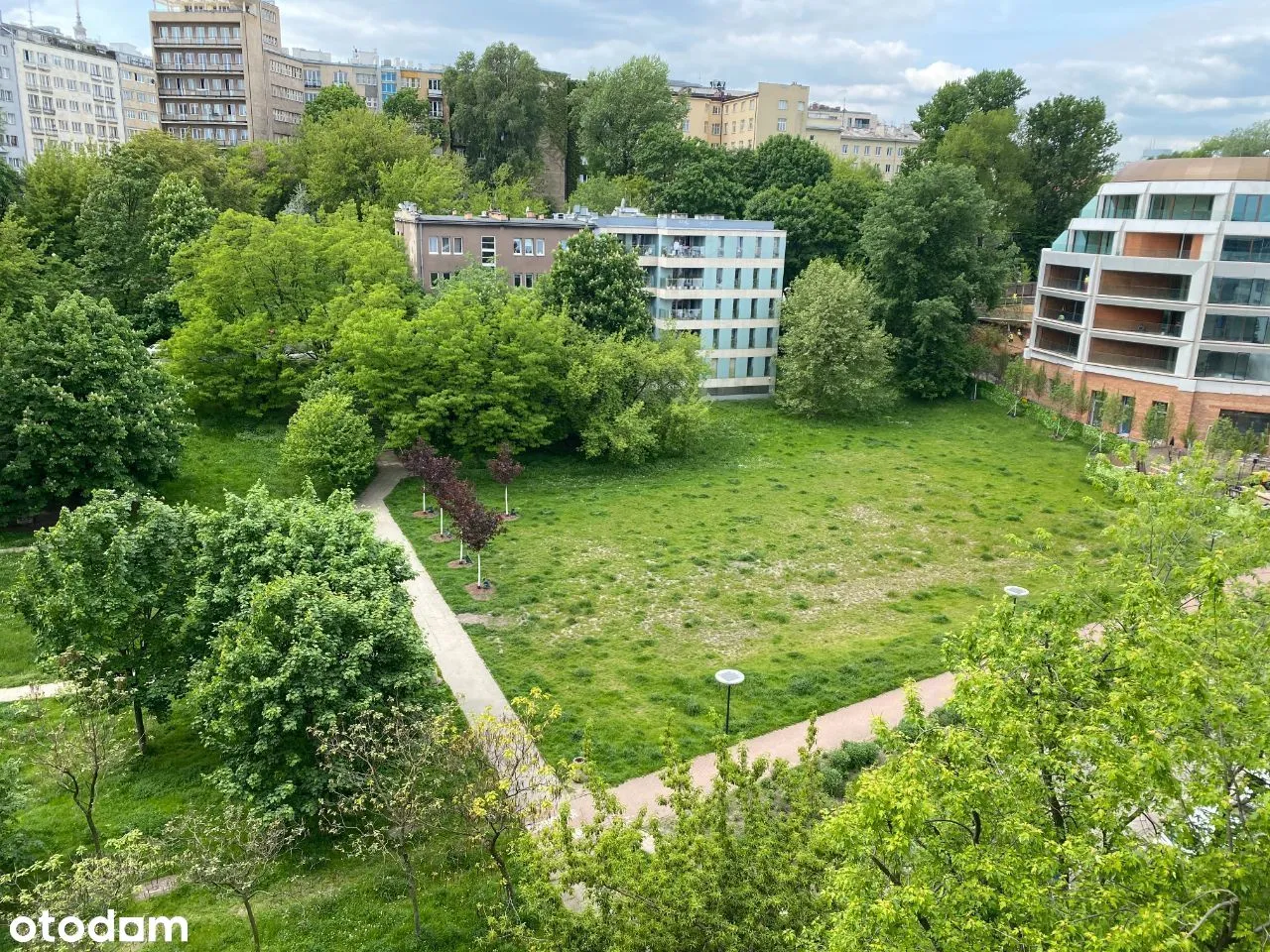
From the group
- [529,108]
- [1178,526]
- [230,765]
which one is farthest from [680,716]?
[529,108]

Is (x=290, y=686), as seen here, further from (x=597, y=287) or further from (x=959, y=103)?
(x=959, y=103)

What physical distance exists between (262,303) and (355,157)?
26.3 metres

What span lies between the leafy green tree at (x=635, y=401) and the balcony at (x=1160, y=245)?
84.0ft

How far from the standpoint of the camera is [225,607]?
1811 cm

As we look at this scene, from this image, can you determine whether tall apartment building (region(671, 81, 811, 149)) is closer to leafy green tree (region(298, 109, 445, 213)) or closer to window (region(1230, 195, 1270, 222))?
leafy green tree (region(298, 109, 445, 213))

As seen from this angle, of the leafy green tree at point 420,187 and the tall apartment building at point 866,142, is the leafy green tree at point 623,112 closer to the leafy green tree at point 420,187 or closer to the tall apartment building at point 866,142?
the leafy green tree at point 420,187

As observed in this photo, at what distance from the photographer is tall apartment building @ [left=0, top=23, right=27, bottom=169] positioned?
8288cm

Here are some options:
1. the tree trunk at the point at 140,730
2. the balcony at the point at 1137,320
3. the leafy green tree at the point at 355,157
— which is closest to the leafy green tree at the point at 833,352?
the balcony at the point at 1137,320

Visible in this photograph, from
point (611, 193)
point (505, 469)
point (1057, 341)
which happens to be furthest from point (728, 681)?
point (611, 193)

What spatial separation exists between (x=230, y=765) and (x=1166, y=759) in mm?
15079

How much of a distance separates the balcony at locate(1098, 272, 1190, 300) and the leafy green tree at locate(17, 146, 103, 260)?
59157 millimetres

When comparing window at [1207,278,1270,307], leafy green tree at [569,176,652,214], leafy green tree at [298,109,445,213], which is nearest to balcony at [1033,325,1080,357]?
window at [1207,278,1270,307]

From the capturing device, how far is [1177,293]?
45.8m

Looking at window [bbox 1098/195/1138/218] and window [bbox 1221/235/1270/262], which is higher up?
window [bbox 1098/195/1138/218]
